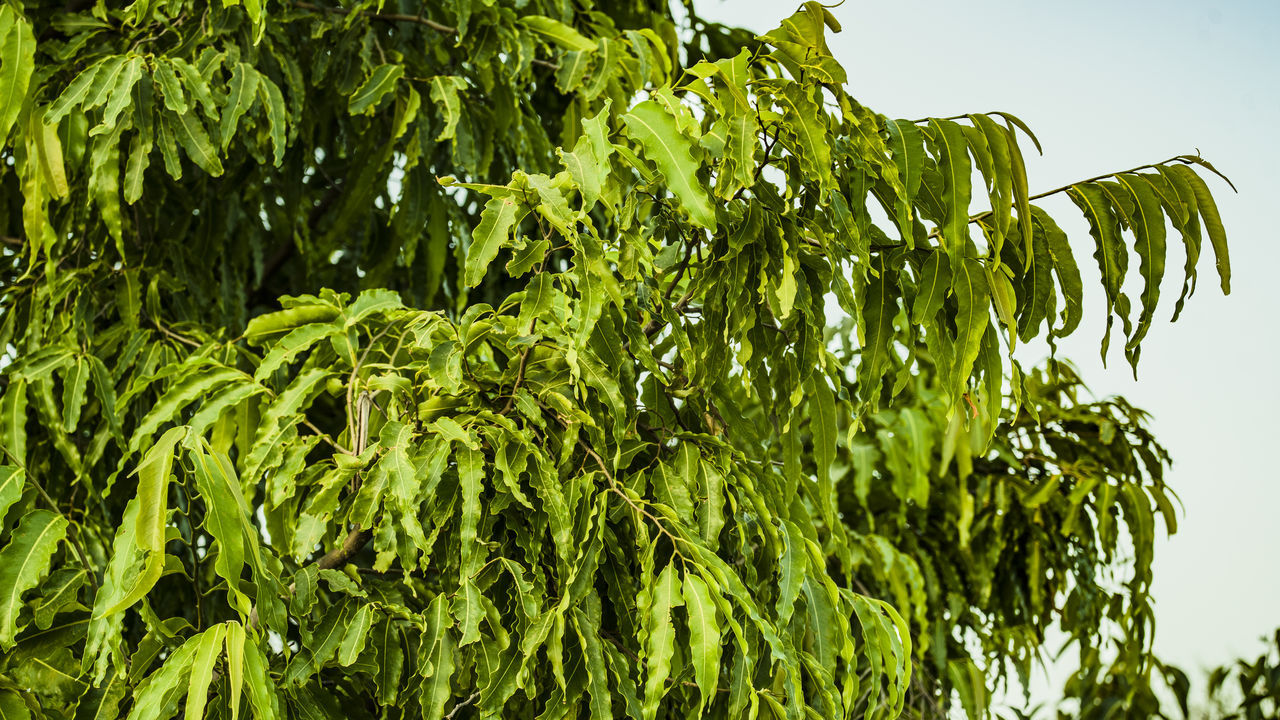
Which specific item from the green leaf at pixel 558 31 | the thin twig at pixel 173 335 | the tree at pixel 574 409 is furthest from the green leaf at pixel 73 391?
the green leaf at pixel 558 31

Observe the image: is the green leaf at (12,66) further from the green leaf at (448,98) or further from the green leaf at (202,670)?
the green leaf at (202,670)

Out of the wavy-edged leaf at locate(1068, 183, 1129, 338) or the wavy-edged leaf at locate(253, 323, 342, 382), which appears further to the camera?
the wavy-edged leaf at locate(253, 323, 342, 382)

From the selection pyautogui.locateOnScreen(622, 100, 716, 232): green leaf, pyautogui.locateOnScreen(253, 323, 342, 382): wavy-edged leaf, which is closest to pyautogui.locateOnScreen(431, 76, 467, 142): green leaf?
pyautogui.locateOnScreen(253, 323, 342, 382): wavy-edged leaf

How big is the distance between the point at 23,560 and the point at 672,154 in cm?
61

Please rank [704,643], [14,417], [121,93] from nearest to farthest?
[704,643] < [121,93] < [14,417]

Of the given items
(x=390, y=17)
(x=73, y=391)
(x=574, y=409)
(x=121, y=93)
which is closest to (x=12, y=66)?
(x=121, y=93)

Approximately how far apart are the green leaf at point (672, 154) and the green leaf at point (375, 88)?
728mm

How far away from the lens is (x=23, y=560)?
2.87ft

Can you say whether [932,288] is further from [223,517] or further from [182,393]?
[182,393]

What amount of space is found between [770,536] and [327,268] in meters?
1.37

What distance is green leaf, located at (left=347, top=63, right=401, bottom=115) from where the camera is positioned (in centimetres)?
146

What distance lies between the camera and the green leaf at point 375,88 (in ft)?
4.80

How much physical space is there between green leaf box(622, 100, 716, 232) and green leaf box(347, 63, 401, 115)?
73 centimetres

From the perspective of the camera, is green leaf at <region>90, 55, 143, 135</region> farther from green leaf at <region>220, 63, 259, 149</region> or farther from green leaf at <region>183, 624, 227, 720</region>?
green leaf at <region>183, 624, 227, 720</region>
